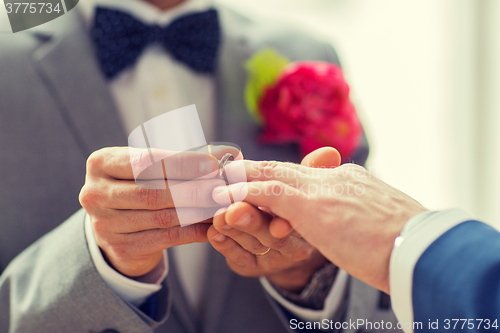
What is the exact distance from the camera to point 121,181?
1.27 feet

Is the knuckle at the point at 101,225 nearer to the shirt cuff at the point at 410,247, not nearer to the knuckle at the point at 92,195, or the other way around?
the knuckle at the point at 92,195

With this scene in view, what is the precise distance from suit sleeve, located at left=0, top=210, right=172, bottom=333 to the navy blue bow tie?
0.35 metres

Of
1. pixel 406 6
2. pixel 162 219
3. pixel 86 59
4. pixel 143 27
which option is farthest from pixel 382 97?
pixel 162 219

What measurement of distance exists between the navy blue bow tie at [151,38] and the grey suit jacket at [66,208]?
0.11ft

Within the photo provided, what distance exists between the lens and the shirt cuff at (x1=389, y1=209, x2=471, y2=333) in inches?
13.0

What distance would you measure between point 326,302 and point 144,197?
1.22 ft

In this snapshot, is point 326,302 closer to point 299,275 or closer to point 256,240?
point 299,275

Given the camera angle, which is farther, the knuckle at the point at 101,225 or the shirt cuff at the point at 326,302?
the shirt cuff at the point at 326,302

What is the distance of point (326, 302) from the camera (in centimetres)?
57

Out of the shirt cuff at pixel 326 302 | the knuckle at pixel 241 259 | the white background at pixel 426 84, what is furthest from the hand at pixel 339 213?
the white background at pixel 426 84

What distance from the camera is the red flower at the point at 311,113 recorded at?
70 centimetres

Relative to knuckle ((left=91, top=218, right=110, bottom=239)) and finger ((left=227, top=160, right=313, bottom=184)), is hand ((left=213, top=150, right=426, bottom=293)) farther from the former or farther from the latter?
knuckle ((left=91, top=218, right=110, bottom=239))

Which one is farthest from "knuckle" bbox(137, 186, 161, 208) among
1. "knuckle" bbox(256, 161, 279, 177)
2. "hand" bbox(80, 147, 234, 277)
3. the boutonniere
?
the boutonniere

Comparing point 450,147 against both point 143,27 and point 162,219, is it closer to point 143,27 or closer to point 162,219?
point 143,27
